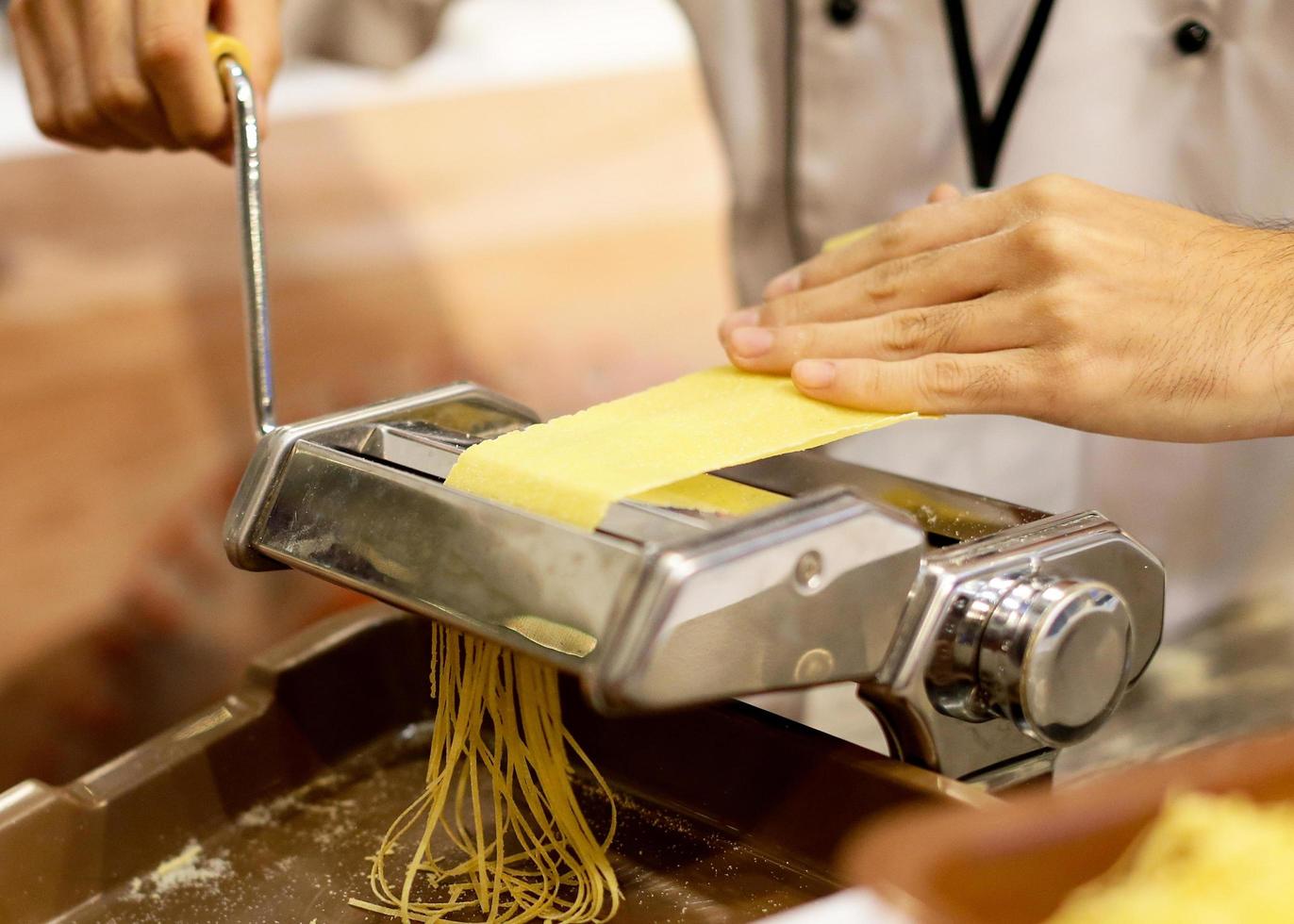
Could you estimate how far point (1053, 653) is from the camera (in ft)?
2.11

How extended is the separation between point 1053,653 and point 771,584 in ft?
0.53

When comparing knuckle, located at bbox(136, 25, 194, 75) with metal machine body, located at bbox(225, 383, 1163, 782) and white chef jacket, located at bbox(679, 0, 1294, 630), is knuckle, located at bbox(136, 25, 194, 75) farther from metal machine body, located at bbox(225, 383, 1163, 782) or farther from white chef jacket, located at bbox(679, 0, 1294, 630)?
white chef jacket, located at bbox(679, 0, 1294, 630)

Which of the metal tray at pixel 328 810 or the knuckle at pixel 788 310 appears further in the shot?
the knuckle at pixel 788 310

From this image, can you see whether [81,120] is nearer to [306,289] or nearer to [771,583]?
[771,583]

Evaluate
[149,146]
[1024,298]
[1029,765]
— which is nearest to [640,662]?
[1029,765]

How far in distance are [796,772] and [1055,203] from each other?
0.41 meters

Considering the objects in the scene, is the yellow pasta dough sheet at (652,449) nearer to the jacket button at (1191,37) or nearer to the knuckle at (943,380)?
the knuckle at (943,380)

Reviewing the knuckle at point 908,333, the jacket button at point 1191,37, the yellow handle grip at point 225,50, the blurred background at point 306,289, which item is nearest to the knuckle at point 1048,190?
the knuckle at point 908,333

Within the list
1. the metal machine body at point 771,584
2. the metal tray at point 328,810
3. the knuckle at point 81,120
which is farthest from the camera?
the knuckle at point 81,120

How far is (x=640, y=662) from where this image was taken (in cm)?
56

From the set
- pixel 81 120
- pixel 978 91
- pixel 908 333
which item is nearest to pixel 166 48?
pixel 81 120

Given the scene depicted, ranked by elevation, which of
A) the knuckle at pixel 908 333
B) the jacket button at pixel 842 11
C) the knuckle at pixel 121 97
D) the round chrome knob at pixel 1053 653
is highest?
the knuckle at pixel 121 97

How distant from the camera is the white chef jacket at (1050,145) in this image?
112 cm

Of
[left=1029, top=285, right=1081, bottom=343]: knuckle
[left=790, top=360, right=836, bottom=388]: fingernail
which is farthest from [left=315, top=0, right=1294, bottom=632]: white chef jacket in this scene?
[left=790, top=360, right=836, bottom=388]: fingernail
